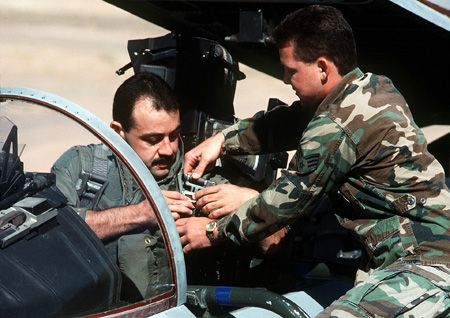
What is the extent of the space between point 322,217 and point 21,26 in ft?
57.8

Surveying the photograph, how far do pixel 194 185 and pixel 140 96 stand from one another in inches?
20.4

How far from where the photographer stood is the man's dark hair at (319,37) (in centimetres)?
246

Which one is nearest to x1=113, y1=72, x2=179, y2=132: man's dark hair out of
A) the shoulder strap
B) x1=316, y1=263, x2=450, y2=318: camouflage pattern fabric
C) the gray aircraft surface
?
the gray aircraft surface

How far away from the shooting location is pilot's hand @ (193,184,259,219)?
8.85ft

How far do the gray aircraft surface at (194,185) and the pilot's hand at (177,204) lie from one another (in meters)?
0.32

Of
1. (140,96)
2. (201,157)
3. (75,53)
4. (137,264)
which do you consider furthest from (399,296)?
(75,53)

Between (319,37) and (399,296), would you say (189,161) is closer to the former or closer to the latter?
(319,37)

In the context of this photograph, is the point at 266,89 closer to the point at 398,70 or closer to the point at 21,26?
the point at 21,26

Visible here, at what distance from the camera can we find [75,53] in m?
17.8

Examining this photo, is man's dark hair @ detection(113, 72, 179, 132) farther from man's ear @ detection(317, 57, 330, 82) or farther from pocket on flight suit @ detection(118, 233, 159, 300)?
pocket on flight suit @ detection(118, 233, 159, 300)

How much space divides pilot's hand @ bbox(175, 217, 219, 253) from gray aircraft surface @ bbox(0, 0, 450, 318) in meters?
0.24

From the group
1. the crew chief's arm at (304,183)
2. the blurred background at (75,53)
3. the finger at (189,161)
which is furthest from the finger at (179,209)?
the blurred background at (75,53)

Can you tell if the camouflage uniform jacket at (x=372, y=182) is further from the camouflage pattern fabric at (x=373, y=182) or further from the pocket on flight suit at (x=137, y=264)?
the pocket on flight suit at (x=137, y=264)

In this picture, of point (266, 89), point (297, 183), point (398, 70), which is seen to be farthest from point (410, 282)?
point (266, 89)
